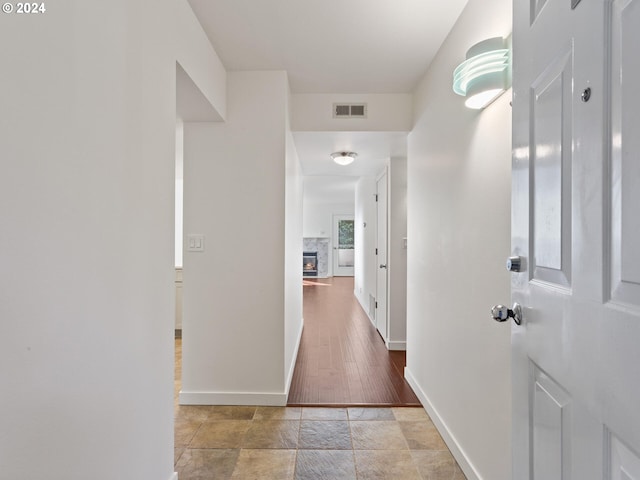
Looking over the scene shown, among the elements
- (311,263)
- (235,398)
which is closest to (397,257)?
(235,398)

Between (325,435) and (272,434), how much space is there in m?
0.33

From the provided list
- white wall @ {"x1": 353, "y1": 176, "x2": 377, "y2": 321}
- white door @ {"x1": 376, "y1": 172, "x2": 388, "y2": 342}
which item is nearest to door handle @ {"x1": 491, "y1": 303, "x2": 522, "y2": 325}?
white door @ {"x1": 376, "y1": 172, "x2": 388, "y2": 342}

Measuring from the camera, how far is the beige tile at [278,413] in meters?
2.25

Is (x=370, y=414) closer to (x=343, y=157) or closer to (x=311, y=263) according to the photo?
(x=343, y=157)

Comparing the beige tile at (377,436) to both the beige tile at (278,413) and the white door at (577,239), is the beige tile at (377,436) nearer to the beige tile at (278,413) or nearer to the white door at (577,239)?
the beige tile at (278,413)

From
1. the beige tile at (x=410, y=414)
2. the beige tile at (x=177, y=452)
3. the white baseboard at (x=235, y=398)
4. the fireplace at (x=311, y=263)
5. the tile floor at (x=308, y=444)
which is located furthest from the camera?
the fireplace at (x=311, y=263)

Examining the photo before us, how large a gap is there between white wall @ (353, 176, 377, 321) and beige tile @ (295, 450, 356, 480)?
3.03 meters

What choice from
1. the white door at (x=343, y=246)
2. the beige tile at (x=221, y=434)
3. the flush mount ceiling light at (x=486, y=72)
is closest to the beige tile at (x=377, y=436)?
the beige tile at (x=221, y=434)

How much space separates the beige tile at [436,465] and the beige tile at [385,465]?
0.04 meters

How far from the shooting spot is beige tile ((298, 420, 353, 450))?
6.36ft

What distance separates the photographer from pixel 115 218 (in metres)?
1.10

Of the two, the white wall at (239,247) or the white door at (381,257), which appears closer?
the white wall at (239,247)

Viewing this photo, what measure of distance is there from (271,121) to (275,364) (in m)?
1.78

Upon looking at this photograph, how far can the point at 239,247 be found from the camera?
2.42 metres
